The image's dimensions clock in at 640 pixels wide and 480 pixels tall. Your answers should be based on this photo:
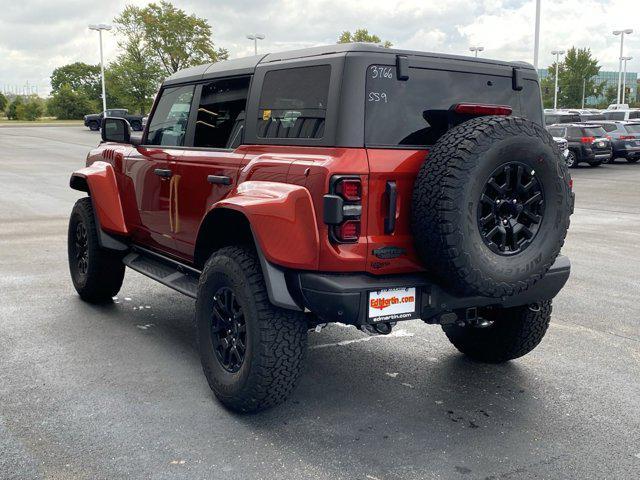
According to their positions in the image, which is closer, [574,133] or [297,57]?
[297,57]

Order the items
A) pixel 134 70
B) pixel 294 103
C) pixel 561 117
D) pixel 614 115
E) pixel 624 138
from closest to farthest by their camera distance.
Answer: pixel 294 103
pixel 624 138
pixel 561 117
pixel 614 115
pixel 134 70

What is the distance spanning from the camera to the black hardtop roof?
3.65 meters

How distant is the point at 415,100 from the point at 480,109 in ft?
1.12

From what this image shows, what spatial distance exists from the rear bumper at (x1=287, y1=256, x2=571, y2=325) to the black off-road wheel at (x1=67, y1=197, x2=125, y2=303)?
2.86m

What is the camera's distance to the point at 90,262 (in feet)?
19.5

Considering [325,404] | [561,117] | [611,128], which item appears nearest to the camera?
[325,404]

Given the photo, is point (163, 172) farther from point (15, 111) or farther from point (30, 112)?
point (15, 111)

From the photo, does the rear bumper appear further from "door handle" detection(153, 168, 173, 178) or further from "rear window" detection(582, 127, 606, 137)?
"rear window" detection(582, 127, 606, 137)

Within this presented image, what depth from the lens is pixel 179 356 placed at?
16.0 feet

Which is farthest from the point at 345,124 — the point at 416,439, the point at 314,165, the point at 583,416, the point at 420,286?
the point at 583,416

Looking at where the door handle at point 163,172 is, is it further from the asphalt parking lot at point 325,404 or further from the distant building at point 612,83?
the distant building at point 612,83

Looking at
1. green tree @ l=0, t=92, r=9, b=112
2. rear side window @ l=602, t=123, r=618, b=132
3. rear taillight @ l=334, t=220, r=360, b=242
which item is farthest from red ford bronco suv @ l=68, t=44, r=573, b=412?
green tree @ l=0, t=92, r=9, b=112

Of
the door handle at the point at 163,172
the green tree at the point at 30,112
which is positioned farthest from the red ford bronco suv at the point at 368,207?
the green tree at the point at 30,112

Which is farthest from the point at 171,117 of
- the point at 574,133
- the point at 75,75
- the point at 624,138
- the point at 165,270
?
the point at 75,75
